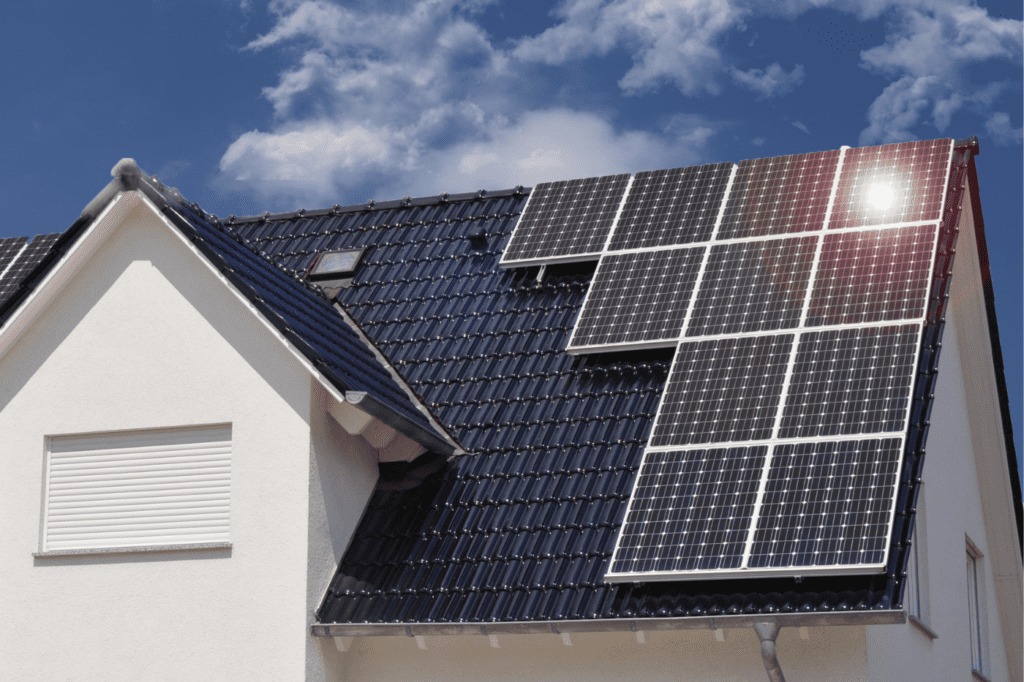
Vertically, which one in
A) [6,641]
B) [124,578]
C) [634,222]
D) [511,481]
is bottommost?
[6,641]

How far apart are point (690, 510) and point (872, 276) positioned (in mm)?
3913

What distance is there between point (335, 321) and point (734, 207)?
17.0 feet

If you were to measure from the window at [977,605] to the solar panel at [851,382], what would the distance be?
5.78m

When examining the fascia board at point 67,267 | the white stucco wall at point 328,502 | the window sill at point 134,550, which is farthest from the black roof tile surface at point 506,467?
the fascia board at point 67,267

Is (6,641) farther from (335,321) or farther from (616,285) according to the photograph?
(616,285)

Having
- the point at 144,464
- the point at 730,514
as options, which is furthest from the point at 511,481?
the point at 144,464

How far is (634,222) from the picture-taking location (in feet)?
51.9

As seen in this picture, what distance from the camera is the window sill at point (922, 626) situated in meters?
12.6

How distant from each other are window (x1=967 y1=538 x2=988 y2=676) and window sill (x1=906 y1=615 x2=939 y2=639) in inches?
155

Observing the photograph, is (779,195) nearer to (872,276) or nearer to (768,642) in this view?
(872,276)

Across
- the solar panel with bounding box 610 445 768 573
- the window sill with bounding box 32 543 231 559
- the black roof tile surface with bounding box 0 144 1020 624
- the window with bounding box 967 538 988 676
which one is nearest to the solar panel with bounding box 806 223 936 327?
the black roof tile surface with bounding box 0 144 1020 624

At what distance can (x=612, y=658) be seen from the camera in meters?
11.5

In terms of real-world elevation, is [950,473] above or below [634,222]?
below

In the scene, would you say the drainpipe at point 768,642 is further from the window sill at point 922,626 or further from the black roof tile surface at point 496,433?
the window sill at point 922,626
